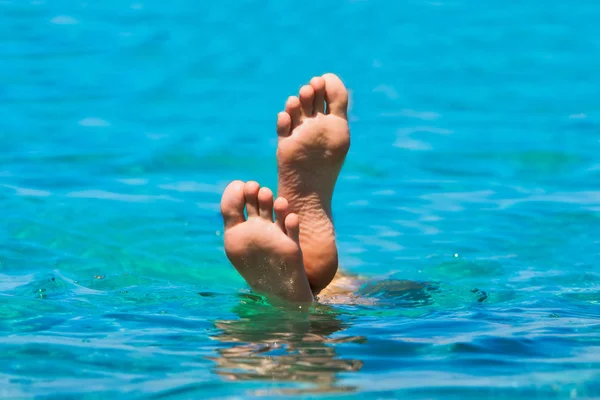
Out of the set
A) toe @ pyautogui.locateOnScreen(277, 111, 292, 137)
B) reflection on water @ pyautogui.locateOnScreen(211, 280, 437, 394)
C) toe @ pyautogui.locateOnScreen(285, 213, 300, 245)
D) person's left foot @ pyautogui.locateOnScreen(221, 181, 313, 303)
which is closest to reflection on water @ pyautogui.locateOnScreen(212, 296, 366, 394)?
reflection on water @ pyautogui.locateOnScreen(211, 280, 437, 394)

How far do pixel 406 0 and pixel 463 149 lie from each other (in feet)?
10.9

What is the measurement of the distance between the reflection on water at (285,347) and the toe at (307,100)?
646 mm

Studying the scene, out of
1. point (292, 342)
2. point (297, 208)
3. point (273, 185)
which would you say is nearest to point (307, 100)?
point (297, 208)

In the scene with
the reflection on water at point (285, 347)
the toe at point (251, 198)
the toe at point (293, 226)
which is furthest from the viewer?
the toe at point (251, 198)

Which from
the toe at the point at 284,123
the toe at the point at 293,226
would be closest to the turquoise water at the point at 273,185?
the toe at the point at 293,226

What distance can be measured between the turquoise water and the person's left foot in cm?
11

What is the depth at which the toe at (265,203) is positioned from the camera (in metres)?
2.80

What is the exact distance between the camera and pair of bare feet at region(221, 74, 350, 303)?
278 cm

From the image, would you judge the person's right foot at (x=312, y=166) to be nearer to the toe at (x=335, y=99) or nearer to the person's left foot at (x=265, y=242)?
the toe at (x=335, y=99)

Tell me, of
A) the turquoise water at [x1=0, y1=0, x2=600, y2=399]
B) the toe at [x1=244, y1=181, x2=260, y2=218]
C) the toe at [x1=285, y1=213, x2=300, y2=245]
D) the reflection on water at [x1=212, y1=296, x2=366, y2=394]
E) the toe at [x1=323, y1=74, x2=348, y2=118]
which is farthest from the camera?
the toe at [x1=323, y1=74, x2=348, y2=118]

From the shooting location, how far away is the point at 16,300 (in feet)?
10.1

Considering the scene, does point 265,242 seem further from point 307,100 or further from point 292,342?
point 307,100

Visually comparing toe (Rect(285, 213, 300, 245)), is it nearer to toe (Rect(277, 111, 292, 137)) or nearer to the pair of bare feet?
the pair of bare feet

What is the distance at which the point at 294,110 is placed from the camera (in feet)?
9.86
